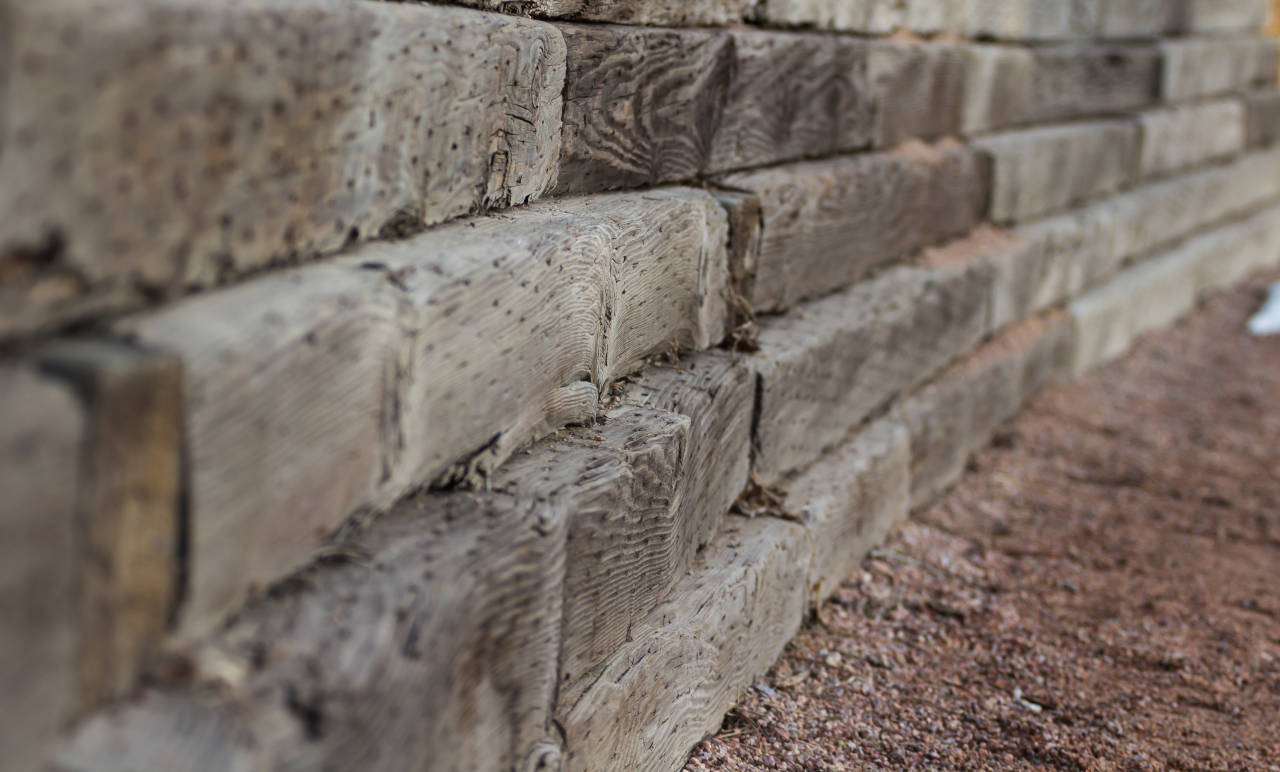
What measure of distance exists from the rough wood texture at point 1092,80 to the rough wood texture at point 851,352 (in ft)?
4.39

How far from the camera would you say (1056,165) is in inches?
197

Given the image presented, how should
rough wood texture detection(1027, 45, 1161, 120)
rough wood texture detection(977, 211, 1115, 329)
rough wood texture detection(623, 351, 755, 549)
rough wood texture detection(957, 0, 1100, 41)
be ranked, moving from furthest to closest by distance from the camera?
rough wood texture detection(1027, 45, 1161, 120)
rough wood texture detection(977, 211, 1115, 329)
rough wood texture detection(957, 0, 1100, 41)
rough wood texture detection(623, 351, 755, 549)

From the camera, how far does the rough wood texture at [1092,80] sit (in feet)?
16.1

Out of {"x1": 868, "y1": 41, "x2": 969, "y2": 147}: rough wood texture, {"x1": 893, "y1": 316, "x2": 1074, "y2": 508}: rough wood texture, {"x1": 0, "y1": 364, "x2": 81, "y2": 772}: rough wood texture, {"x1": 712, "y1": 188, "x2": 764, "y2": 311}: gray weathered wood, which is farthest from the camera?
{"x1": 893, "y1": 316, "x2": 1074, "y2": 508}: rough wood texture

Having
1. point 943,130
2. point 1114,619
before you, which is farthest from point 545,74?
point 943,130

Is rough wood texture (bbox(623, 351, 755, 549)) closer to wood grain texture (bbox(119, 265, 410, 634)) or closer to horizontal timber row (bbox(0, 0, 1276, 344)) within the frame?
horizontal timber row (bbox(0, 0, 1276, 344))

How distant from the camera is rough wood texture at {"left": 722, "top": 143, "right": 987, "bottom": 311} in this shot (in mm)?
2842

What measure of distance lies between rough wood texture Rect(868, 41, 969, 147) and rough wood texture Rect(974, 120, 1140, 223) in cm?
35

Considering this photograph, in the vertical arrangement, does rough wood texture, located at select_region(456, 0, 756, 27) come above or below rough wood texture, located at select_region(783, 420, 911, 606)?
above

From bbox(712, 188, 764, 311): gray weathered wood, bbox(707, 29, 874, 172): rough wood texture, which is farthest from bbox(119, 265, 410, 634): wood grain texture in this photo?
bbox(707, 29, 874, 172): rough wood texture

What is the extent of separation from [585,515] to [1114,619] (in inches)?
78.5

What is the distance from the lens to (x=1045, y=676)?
8.80 ft

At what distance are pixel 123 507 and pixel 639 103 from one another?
1.55 m

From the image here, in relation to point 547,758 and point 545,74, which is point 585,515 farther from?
point 545,74
